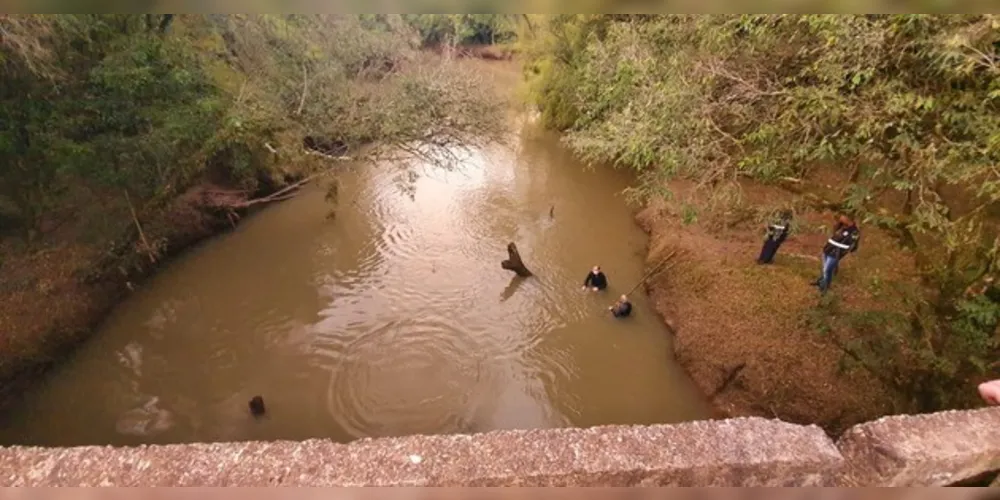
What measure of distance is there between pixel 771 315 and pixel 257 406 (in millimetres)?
8154

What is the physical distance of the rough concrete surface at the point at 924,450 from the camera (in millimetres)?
2697

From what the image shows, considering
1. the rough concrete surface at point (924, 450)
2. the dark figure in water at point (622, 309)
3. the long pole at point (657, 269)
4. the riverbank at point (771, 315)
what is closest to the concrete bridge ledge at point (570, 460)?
the rough concrete surface at point (924, 450)

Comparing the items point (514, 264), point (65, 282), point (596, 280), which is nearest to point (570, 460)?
point (596, 280)

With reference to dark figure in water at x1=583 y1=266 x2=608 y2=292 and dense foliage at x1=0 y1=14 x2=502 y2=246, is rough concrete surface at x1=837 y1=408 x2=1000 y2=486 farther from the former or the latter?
dense foliage at x1=0 y1=14 x2=502 y2=246

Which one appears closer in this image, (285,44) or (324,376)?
(324,376)

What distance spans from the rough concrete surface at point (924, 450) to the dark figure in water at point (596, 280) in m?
7.48

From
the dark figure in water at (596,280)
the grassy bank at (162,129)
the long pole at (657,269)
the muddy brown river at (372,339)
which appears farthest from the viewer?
the long pole at (657,269)

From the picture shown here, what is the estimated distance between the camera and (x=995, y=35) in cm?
446

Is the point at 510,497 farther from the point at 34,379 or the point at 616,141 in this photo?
the point at 34,379

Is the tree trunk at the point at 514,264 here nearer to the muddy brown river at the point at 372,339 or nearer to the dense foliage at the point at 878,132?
the muddy brown river at the point at 372,339

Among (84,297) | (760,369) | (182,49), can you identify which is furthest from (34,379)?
(760,369)

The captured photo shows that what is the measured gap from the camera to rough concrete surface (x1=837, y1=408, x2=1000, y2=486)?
2.70 metres

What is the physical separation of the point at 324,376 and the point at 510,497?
718 cm

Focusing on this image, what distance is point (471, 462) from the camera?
2.75 meters
